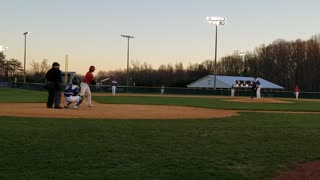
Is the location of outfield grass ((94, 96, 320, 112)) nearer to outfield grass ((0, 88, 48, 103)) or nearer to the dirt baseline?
outfield grass ((0, 88, 48, 103))

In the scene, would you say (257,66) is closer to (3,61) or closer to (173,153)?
(3,61)

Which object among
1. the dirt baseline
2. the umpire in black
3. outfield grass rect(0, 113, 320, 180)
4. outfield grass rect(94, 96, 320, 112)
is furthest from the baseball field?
outfield grass rect(94, 96, 320, 112)

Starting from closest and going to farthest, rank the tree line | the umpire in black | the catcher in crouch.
→ the umpire in black < the catcher in crouch < the tree line

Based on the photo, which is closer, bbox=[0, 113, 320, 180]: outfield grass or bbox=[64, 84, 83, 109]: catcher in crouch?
bbox=[0, 113, 320, 180]: outfield grass

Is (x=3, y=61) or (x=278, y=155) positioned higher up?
(x=3, y=61)

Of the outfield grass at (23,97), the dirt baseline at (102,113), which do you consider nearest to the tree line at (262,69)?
the outfield grass at (23,97)

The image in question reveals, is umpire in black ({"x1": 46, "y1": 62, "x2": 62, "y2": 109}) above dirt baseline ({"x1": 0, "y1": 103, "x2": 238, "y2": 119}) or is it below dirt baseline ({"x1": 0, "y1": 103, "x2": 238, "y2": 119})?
above

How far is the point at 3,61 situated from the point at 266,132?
390 feet

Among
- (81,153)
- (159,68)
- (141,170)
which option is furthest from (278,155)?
(159,68)

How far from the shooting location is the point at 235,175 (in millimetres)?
6676

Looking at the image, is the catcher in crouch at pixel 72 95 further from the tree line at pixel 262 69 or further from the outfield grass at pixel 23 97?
the tree line at pixel 262 69

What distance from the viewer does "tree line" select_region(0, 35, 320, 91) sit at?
12112 cm

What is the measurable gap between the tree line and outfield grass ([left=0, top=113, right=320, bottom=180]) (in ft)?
320

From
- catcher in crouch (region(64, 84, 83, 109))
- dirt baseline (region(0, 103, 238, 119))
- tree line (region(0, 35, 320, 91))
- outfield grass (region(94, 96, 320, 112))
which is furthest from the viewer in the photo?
tree line (region(0, 35, 320, 91))
